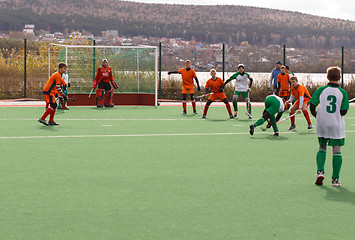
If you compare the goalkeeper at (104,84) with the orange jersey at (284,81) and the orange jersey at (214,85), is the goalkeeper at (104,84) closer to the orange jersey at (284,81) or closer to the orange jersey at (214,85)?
the orange jersey at (214,85)

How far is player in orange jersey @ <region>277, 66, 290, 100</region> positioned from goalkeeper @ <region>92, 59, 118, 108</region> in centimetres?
664

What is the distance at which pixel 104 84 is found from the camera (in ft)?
80.0


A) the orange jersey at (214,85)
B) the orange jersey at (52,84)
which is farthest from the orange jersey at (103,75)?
the orange jersey at (52,84)

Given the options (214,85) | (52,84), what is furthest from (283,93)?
(52,84)

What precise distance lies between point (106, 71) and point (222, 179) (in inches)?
632

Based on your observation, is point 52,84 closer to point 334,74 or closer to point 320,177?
point 320,177

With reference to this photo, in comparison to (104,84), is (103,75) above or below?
above

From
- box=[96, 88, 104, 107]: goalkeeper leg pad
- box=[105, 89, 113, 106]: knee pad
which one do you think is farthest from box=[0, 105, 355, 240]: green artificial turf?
box=[105, 89, 113, 106]: knee pad

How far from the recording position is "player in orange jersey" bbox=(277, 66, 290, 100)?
65.7 feet

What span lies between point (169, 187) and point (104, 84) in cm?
1664

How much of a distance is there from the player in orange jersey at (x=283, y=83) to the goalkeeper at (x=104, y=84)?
6.64 metres

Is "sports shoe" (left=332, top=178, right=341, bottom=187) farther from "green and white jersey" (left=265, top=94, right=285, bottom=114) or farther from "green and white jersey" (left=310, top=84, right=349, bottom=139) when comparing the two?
"green and white jersey" (left=265, top=94, right=285, bottom=114)

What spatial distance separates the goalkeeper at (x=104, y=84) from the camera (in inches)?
949

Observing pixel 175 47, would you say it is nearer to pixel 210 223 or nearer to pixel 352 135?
pixel 352 135
